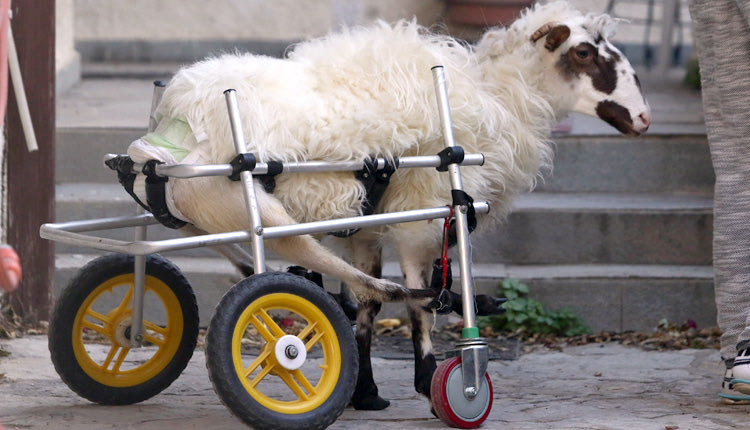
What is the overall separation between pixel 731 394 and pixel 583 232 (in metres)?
1.61

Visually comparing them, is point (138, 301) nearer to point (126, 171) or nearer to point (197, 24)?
point (126, 171)

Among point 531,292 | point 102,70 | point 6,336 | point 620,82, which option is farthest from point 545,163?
point 102,70

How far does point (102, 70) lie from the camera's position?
25.3 ft

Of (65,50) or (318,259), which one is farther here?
(65,50)

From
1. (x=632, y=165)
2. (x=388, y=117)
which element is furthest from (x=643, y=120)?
(x=632, y=165)

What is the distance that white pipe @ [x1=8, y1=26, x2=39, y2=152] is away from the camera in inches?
149

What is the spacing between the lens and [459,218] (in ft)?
9.66

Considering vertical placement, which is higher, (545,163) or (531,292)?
(545,163)

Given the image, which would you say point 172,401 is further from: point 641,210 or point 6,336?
point 641,210

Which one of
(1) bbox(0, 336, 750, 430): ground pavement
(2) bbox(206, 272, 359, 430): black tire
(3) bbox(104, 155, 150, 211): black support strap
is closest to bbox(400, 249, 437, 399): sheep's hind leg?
(1) bbox(0, 336, 750, 430): ground pavement

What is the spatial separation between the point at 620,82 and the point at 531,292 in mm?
1503

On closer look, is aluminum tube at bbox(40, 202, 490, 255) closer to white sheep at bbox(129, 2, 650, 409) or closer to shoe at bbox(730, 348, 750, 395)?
white sheep at bbox(129, 2, 650, 409)

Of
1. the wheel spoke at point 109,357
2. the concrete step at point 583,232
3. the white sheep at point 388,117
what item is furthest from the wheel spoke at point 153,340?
the concrete step at point 583,232

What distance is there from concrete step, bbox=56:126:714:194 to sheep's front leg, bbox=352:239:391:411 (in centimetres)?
190
